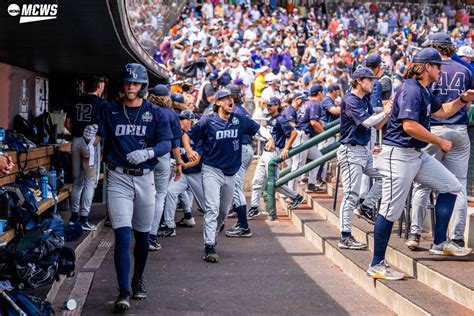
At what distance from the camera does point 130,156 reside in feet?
23.9

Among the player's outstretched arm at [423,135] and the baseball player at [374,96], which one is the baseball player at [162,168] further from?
the player's outstretched arm at [423,135]

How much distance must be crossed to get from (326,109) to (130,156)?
27.8ft

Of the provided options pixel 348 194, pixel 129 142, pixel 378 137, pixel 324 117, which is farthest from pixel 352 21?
pixel 129 142

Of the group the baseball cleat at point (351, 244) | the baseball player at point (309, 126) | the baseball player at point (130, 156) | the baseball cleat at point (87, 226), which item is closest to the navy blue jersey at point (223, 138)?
the baseball cleat at point (351, 244)

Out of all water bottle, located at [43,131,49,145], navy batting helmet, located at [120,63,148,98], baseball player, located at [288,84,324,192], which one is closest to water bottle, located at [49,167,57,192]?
water bottle, located at [43,131,49,145]

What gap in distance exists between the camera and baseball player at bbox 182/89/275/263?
9852mm

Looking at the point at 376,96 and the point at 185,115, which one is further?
the point at 185,115

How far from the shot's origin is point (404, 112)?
744cm

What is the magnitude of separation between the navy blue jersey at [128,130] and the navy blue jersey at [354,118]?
2717 millimetres

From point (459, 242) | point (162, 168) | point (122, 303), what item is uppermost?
point (162, 168)

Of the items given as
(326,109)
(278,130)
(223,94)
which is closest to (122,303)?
(223,94)

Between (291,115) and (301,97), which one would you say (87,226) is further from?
(301,97)

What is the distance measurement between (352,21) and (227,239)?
26462mm

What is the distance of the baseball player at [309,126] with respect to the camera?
47.8ft
